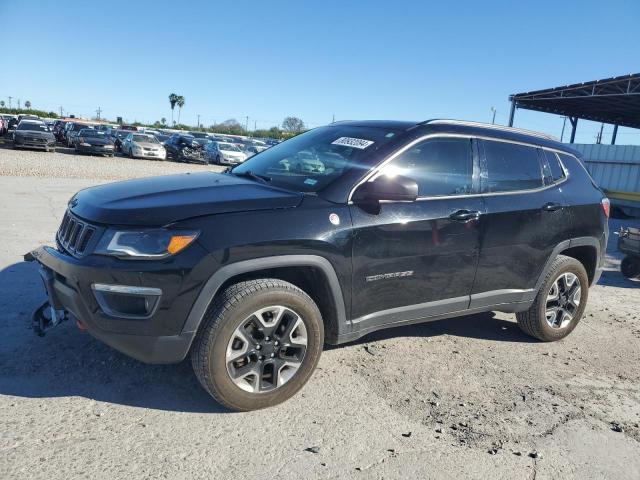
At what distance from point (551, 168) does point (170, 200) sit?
11.1 feet

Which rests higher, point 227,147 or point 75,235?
point 227,147

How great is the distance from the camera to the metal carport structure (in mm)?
22609

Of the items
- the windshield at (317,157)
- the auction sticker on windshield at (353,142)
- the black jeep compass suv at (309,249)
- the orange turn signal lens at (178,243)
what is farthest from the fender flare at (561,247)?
the orange turn signal lens at (178,243)

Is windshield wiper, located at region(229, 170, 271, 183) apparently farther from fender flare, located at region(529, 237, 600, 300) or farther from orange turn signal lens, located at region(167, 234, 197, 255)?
fender flare, located at region(529, 237, 600, 300)

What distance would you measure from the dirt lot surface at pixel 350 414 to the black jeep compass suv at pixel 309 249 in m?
0.30

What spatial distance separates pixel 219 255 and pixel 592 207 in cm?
365

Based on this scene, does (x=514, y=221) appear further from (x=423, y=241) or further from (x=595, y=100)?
(x=595, y=100)

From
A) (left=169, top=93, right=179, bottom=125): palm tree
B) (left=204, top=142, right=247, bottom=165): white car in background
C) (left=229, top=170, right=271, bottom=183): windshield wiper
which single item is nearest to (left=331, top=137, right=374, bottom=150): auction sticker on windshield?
(left=229, top=170, right=271, bottom=183): windshield wiper

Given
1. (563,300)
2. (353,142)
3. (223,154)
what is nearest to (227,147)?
(223,154)

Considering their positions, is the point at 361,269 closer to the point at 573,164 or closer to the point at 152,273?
the point at 152,273

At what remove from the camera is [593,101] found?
26.5 meters

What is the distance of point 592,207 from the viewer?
4.85 m

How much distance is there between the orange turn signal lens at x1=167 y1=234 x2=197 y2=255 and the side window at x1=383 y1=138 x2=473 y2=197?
4.79 ft

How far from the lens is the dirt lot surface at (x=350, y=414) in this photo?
271cm
